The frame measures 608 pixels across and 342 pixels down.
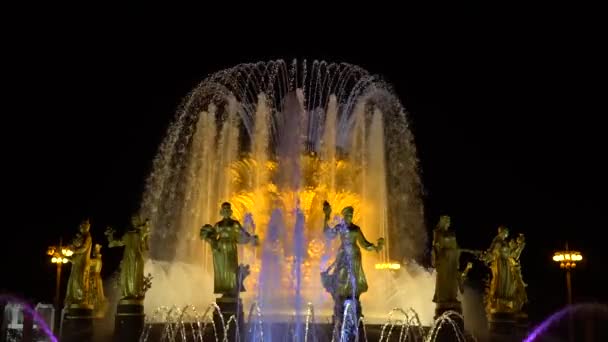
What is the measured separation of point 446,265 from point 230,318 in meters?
5.14

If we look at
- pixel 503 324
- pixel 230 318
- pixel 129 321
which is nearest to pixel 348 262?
pixel 230 318

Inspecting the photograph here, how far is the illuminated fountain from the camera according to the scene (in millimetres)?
21062

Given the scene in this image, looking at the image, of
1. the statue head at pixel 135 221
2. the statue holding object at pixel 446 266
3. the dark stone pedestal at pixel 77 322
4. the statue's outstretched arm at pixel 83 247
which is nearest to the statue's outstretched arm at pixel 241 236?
the statue head at pixel 135 221

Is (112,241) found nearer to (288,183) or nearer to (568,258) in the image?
(288,183)

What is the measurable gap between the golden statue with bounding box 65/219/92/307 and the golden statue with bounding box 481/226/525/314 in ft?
32.3

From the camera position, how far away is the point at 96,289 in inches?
721

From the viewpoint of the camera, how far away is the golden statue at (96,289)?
1806 centimetres

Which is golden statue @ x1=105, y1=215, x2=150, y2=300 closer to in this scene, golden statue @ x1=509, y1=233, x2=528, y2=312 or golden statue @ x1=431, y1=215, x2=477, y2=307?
golden statue @ x1=431, y1=215, x2=477, y2=307

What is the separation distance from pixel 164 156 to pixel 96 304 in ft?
31.7

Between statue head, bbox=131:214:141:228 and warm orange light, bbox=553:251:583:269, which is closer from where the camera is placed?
statue head, bbox=131:214:141:228

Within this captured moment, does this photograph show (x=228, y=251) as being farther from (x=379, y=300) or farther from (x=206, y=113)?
(x=206, y=113)

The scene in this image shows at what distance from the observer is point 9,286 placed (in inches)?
1656

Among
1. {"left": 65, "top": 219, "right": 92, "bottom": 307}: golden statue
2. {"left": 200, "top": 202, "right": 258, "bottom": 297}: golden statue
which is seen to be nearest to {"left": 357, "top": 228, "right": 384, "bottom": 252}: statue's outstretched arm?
{"left": 200, "top": 202, "right": 258, "bottom": 297}: golden statue

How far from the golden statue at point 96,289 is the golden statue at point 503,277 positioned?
973cm
